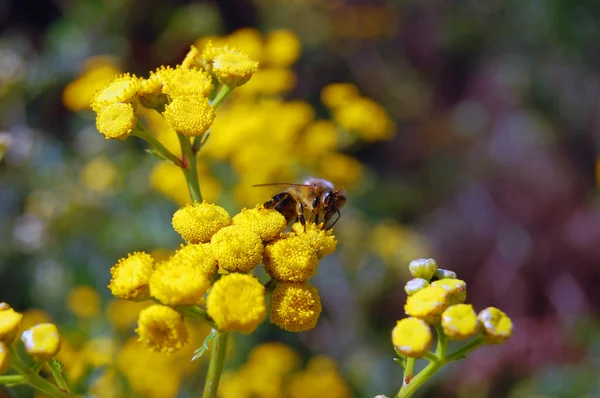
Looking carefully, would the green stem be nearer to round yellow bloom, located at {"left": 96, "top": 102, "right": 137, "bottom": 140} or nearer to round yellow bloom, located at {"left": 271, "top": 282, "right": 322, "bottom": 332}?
round yellow bloom, located at {"left": 271, "top": 282, "right": 322, "bottom": 332}

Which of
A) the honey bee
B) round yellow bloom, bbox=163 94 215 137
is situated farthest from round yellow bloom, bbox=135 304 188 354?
the honey bee

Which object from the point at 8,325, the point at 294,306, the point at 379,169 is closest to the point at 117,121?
the point at 8,325

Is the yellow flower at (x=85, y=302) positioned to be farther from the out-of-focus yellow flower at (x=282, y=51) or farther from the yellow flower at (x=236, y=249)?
the yellow flower at (x=236, y=249)

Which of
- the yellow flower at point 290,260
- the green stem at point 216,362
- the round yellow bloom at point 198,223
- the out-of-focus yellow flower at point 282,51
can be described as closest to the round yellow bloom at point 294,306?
the yellow flower at point 290,260

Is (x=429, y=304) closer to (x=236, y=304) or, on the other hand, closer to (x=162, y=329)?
(x=236, y=304)

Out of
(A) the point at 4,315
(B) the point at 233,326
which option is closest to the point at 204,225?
(B) the point at 233,326

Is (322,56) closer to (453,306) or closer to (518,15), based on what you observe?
(518,15)
